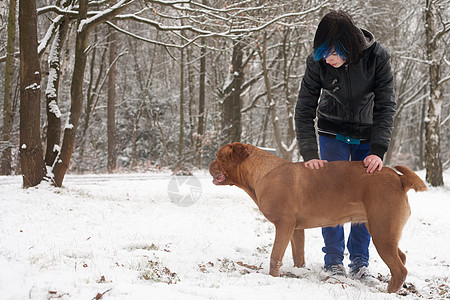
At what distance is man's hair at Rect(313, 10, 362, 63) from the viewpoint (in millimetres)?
3436

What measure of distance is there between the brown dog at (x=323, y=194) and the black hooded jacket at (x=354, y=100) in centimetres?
34

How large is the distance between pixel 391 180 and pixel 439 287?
1443 mm

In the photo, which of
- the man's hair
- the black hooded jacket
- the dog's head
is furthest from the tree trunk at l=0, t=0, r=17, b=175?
the man's hair

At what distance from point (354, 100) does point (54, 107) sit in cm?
687

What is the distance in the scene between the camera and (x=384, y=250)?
3.27 m

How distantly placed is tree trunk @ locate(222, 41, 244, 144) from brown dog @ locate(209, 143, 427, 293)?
13.7 meters

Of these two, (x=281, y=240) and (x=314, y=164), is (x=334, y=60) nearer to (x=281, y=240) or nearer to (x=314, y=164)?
(x=314, y=164)

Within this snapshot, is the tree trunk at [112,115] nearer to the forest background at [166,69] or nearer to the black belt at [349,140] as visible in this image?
the forest background at [166,69]

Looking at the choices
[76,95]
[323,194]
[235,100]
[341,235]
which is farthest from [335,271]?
[235,100]

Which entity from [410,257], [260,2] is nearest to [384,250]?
[410,257]

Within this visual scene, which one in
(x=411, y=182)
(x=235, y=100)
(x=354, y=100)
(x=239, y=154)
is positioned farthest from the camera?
(x=235, y=100)

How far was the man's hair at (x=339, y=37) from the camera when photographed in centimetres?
344

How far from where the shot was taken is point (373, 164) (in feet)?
11.0

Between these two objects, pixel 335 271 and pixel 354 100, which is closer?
pixel 354 100
